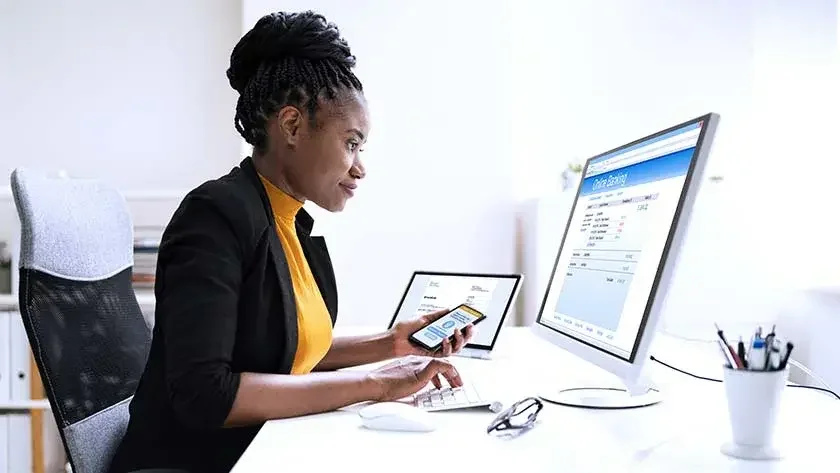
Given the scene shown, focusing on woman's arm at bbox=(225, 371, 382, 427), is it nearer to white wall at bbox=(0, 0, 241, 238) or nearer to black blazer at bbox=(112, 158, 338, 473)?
black blazer at bbox=(112, 158, 338, 473)

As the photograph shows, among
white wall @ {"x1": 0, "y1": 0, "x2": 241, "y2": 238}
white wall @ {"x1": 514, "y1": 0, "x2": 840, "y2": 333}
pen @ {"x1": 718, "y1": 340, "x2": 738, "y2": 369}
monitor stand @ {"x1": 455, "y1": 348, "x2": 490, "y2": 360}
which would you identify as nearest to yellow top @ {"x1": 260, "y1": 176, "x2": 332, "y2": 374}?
monitor stand @ {"x1": 455, "y1": 348, "x2": 490, "y2": 360}

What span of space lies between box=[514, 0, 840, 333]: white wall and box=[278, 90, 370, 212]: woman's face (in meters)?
1.41

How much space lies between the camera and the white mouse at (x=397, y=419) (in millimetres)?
1031

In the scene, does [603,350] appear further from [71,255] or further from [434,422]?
[71,255]

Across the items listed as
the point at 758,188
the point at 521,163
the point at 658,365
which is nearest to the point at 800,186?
the point at 758,188

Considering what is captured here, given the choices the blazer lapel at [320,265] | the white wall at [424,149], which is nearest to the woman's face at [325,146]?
the blazer lapel at [320,265]

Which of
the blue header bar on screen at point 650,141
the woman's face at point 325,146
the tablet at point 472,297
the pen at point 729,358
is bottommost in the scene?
the tablet at point 472,297

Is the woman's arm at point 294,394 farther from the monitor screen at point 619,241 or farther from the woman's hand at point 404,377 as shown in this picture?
the monitor screen at point 619,241

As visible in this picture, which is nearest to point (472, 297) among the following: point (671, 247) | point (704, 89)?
point (671, 247)

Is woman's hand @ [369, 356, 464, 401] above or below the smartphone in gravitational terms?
below

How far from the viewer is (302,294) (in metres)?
1.28

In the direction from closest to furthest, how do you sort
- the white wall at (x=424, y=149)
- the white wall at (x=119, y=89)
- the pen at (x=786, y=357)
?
the pen at (x=786, y=357) → the white wall at (x=424, y=149) → the white wall at (x=119, y=89)

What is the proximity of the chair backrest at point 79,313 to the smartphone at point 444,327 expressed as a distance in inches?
19.5

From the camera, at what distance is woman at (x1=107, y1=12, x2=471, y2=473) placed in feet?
3.35
